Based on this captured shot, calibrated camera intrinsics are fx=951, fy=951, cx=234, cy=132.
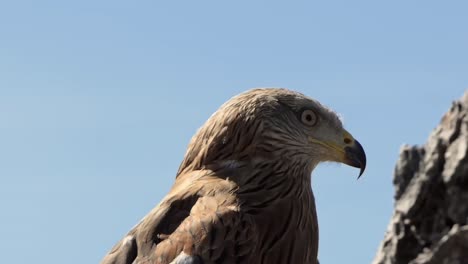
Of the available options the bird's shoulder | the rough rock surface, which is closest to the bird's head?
the bird's shoulder

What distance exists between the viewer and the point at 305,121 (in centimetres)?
846

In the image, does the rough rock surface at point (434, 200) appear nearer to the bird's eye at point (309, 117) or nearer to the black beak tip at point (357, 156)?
the black beak tip at point (357, 156)

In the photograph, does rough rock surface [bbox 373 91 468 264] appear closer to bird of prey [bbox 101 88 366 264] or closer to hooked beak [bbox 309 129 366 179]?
bird of prey [bbox 101 88 366 264]

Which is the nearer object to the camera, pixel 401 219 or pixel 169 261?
pixel 401 219

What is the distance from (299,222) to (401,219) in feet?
18.0

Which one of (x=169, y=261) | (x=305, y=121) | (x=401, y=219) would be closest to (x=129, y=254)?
(x=169, y=261)

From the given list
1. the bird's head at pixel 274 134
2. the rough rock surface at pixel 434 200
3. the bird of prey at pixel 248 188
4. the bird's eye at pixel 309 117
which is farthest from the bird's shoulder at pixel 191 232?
the rough rock surface at pixel 434 200

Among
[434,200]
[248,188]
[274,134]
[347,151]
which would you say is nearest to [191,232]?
[248,188]

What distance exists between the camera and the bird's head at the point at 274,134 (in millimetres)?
8102

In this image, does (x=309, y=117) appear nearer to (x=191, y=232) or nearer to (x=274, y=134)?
(x=274, y=134)

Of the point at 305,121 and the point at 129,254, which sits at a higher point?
the point at 305,121

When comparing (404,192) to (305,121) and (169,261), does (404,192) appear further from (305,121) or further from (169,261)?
(305,121)

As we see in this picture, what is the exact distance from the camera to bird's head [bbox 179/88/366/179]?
26.6 ft

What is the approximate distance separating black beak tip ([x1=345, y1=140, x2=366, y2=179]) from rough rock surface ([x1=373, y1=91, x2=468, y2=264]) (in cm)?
577
